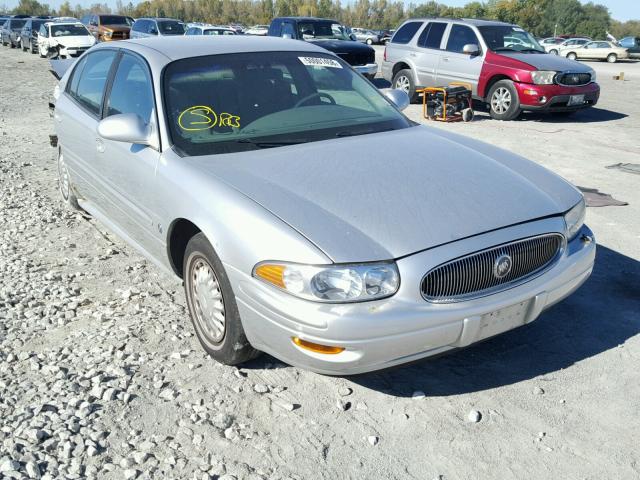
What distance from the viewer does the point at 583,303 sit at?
13.9ft

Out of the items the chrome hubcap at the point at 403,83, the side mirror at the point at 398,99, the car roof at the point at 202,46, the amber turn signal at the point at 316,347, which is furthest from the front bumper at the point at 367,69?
the amber turn signal at the point at 316,347

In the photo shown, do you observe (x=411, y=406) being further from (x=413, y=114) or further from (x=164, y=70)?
(x=413, y=114)

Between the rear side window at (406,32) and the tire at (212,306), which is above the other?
the rear side window at (406,32)

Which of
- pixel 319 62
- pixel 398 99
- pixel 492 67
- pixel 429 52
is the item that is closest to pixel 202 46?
pixel 319 62

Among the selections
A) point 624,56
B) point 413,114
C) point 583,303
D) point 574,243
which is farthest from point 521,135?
point 624,56

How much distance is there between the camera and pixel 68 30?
1021 inches

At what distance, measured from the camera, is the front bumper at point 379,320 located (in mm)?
2768

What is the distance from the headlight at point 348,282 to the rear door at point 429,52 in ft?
35.3

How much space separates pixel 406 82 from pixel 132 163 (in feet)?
33.9

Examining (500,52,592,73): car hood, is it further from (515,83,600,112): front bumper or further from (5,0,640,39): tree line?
(5,0,640,39): tree line

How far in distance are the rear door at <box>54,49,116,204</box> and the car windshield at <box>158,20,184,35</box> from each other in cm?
1978

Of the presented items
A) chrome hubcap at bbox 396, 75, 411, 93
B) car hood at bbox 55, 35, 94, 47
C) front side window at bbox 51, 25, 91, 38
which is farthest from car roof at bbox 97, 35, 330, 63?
front side window at bbox 51, 25, 91, 38

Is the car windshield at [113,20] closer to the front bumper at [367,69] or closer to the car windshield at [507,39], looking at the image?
the front bumper at [367,69]

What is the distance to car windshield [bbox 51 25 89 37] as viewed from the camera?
25.7 meters
